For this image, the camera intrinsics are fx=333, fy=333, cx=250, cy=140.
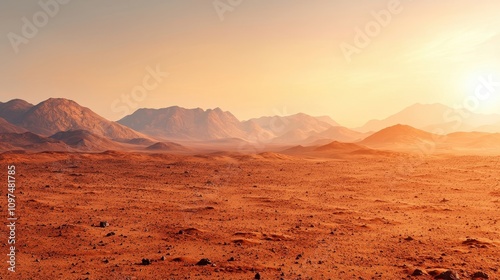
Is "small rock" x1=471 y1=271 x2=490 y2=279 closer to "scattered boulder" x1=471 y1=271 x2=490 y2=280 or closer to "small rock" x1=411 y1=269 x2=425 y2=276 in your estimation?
"scattered boulder" x1=471 y1=271 x2=490 y2=280

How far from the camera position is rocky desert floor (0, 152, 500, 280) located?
10.9 meters

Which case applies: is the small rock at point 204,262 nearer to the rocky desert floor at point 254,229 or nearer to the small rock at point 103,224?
the rocky desert floor at point 254,229

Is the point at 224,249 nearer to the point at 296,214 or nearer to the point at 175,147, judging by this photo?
the point at 296,214

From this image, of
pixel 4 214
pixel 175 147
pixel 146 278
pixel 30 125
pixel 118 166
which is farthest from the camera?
pixel 30 125

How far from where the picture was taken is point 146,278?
1009cm

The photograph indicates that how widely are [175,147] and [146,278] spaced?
123981 mm

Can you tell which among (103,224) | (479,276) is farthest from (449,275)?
(103,224)

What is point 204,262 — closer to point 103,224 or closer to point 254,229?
point 254,229

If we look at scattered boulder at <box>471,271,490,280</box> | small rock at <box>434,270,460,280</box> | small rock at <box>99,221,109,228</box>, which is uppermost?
small rock at <box>99,221,109,228</box>

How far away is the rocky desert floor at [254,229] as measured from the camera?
35.8ft

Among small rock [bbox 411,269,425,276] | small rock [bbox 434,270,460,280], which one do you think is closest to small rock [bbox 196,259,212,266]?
small rock [bbox 411,269,425,276]

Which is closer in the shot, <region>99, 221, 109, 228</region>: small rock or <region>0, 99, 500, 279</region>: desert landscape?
<region>0, 99, 500, 279</region>: desert landscape

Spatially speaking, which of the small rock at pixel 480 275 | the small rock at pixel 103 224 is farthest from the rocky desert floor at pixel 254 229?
the small rock at pixel 103 224

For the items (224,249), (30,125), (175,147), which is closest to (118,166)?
(224,249)
